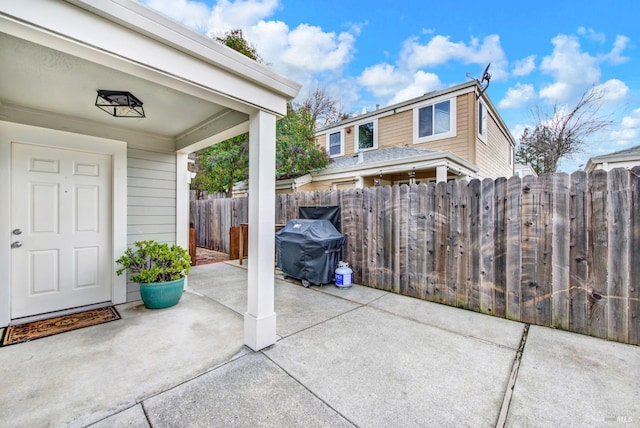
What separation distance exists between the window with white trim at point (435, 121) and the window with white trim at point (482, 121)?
888mm

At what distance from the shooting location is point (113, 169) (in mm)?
3639

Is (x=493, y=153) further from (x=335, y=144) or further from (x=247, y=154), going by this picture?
(x=247, y=154)

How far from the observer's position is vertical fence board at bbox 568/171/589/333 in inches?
111

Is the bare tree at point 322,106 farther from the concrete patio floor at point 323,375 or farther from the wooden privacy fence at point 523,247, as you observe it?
the concrete patio floor at point 323,375

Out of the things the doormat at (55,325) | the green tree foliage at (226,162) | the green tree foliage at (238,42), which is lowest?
the doormat at (55,325)

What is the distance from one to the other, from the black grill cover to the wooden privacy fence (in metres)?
0.74

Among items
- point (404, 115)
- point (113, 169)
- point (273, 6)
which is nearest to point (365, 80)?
point (404, 115)

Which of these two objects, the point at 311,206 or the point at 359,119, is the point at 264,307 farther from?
the point at 359,119

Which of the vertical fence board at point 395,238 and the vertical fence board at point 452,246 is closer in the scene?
the vertical fence board at point 452,246

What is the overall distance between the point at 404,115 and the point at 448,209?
6500 millimetres

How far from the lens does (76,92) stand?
8.49 ft

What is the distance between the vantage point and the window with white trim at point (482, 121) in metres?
8.17

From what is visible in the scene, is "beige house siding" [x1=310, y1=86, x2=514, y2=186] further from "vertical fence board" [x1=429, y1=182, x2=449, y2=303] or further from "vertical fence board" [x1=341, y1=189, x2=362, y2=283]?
"vertical fence board" [x1=429, y1=182, x2=449, y2=303]

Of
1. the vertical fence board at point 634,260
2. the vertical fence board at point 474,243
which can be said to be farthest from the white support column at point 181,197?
the vertical fence board at point 634,260
